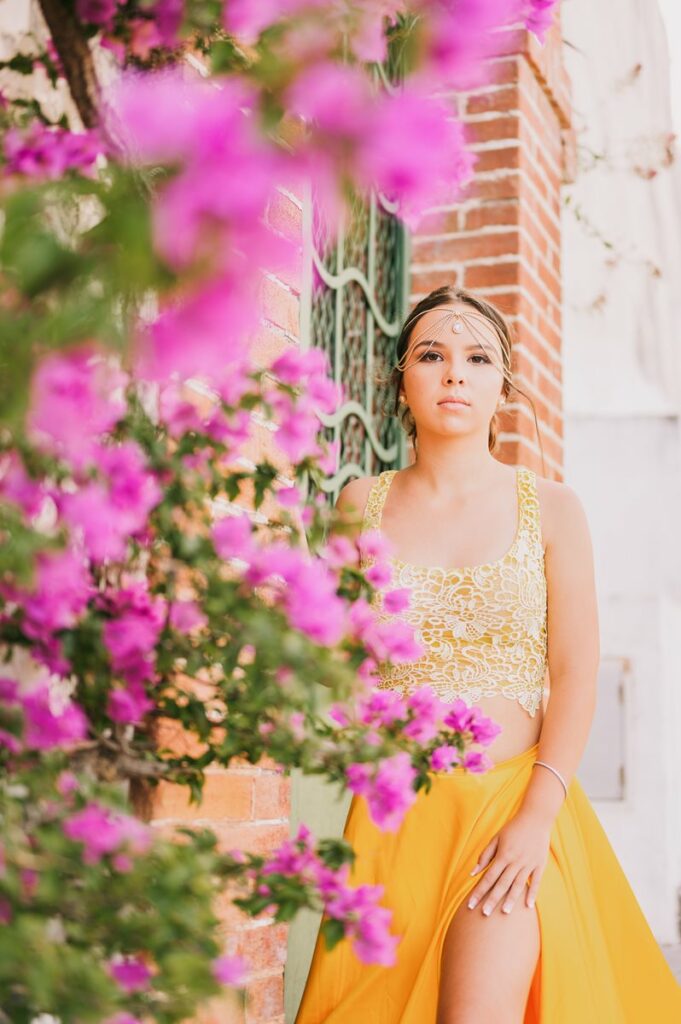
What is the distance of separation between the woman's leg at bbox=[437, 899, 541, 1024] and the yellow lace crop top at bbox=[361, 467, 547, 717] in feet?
1.38

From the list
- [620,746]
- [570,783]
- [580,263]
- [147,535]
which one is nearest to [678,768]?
[620,746]

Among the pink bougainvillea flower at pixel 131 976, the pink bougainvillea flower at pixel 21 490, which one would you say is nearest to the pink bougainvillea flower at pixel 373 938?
the pink bougainvillea flower at pixel 131 976

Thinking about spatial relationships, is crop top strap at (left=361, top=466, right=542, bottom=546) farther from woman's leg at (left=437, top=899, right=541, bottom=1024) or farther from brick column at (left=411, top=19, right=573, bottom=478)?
brick column at (left=411, top=19, right=573, bottom=478)

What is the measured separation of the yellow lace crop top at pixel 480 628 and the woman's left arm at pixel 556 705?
51 mm

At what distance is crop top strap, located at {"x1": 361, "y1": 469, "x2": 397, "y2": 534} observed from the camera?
2.46m

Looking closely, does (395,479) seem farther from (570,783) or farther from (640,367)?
(640,367)

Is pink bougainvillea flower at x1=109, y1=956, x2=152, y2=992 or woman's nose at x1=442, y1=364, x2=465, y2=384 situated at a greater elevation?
woman's nose at x1=442, y1=364, x2=465, y2=384

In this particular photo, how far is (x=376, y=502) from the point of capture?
8.23ft

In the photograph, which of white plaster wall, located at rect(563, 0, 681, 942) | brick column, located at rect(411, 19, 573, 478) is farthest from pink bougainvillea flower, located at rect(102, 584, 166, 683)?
white plaster wall, located at rect(563, 0, 681, 942)

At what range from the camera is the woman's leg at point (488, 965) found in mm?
1941

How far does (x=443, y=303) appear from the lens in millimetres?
2492

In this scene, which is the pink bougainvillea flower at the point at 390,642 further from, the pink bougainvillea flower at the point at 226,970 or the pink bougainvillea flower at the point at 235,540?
the pink bougainvillea flower at the point at 226,970

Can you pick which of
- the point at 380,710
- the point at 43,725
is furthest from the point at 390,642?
the point at 43,725

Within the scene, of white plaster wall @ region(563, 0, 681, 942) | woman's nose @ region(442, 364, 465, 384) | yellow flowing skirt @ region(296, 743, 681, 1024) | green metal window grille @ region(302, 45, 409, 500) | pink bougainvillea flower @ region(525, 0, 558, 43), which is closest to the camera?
pink bougainvillea flower @ region(525, 0, 558, 43)
